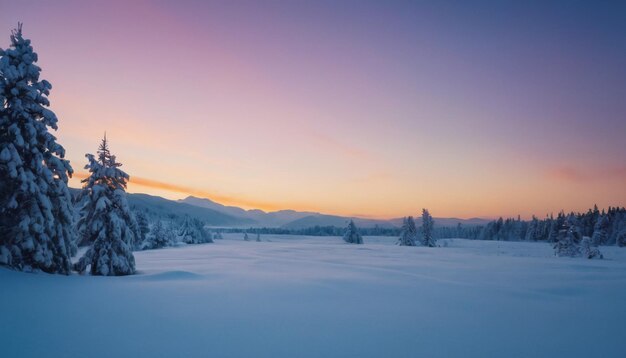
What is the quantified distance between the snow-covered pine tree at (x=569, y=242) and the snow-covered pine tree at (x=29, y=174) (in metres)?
55.1

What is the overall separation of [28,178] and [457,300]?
18603 millimetres

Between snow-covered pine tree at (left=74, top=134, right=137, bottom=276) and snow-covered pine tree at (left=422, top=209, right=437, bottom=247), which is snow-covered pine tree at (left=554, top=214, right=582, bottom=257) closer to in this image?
snow-covered pine tree at (left=422, top=209, right=437, bottom=247)

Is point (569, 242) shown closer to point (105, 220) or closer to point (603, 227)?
point (105, 220)

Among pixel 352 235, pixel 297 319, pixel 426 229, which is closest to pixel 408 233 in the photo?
pixel 426 229

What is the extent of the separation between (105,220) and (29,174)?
5184mm

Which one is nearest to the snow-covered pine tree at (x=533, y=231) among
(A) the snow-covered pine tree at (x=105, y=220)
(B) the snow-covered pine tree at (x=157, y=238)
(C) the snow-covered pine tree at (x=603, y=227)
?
(C) the snow-covered pine tree at (x=603, y=227)

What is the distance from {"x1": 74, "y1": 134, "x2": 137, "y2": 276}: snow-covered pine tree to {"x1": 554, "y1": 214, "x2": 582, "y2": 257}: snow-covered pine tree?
52328 mm

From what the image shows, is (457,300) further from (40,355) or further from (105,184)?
(105,184)

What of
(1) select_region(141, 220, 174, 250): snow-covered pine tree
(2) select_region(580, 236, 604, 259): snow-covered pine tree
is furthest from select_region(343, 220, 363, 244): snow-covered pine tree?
(2) select_region(580, 236, 604, 259): snow-covered pine tree

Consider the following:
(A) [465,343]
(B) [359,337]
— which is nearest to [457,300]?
(A) [465,343]

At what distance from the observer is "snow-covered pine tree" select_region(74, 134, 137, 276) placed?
17.4 meters

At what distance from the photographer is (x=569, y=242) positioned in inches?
1732

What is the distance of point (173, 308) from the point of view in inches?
377

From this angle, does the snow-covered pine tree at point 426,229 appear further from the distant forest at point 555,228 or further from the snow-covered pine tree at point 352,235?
the distant forest at point 555,228
